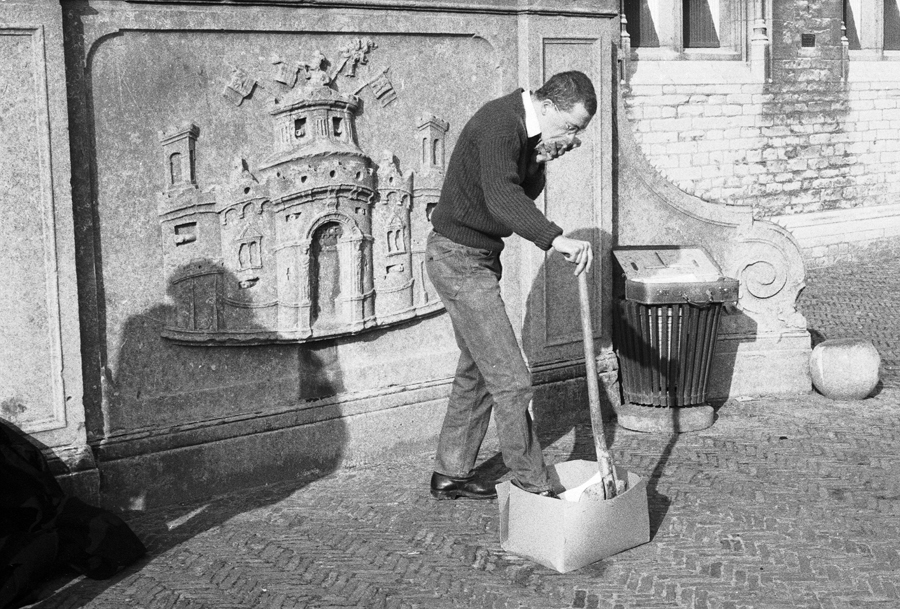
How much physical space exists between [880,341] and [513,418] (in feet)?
18.4

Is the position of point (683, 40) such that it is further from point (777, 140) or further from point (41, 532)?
point (41, 532)

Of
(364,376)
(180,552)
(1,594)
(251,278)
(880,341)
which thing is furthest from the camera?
(880,341)

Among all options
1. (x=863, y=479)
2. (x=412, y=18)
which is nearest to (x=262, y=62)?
(x=412, y=18)

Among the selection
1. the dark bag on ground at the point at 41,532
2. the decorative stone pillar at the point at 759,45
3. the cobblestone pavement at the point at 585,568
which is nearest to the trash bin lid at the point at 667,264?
the cobblestone pavement at the point at 585,568

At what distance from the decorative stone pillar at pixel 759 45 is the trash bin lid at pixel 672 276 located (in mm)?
10834

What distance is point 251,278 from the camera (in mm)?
6082

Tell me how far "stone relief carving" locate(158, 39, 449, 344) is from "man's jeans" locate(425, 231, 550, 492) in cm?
86

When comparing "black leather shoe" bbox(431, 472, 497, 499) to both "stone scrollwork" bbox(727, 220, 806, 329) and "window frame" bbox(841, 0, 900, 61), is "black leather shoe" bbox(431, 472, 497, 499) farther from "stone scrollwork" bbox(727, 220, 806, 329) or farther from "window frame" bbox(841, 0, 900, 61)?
"window frame" bbox(841, 0, 900, 61)

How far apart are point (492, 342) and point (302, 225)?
137 centimetres

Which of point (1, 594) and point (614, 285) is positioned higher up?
point (614, 285)

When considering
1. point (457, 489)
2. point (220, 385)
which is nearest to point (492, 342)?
point (457, 489)

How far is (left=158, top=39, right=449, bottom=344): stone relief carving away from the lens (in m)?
5.87

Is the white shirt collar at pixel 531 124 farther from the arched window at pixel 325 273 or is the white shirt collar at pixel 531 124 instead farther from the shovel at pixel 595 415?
the arched window at pixel 325 273

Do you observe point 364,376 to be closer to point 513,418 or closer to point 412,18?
point 513,418
